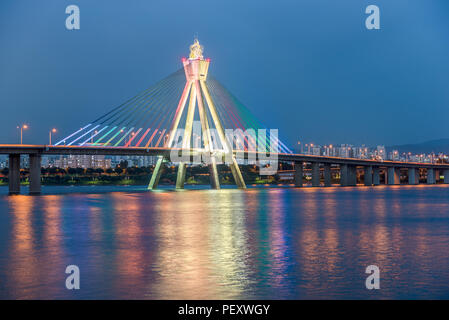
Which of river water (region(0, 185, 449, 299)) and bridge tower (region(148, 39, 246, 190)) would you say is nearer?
river water (region(0, 185, 449, 299))

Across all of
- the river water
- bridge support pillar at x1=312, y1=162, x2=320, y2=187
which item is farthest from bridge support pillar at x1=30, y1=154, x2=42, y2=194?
bridge support pillar at x1=312, y1=162, x2=320, y2=187

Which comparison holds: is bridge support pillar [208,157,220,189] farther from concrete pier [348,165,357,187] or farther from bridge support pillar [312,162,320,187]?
concrete pier [348,165,357,187]

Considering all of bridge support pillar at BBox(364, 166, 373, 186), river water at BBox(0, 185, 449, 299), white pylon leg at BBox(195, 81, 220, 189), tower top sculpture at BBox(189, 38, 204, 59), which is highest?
tower top sculpture at BBox(189, 38, 204, 59)

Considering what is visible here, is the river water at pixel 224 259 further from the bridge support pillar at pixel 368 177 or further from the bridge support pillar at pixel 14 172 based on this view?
the bridge support pillar at pixel 368 177

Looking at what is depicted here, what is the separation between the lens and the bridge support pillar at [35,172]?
70.2 meters

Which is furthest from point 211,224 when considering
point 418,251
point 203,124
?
point 203,124

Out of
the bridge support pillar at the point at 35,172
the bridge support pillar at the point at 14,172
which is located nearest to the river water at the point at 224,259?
the bridge support pillar at the point at 14,172

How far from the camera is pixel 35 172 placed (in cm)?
7106

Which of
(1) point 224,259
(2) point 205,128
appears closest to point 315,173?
(2) point 205,128

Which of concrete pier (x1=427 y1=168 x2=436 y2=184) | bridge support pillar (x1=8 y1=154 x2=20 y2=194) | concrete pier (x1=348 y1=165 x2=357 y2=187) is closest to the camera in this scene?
bridge support pillar (x1=8 y1=154 x2=20 y2=194)

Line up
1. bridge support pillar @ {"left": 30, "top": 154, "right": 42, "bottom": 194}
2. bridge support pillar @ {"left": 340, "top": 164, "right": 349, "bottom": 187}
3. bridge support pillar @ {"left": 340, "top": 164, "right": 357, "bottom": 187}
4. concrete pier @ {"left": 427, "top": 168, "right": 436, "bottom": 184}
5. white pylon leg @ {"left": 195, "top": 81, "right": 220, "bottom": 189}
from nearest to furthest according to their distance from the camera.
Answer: bridge support pillar @ {"left": 30, "top": 154, "right": 42, "bottom": 194} < white pylon leg @ {"left": 195, "top": 81, "right": 220, "bottom": 189} < bridge support pillar @ {"left": 340, "top": 164, "right": 349, "bottom": 187} < bridge support pillar @ {"left": 340, "top": 164, "right": 357, "bottom": 187} < concrete pier @ {"left": 427, "top": 168, "right": 436, "bottom": 184}

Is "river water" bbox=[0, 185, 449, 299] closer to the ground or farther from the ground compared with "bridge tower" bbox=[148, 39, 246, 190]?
closer to the ground

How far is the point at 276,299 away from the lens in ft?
40.3

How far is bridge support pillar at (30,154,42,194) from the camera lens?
7019cm
